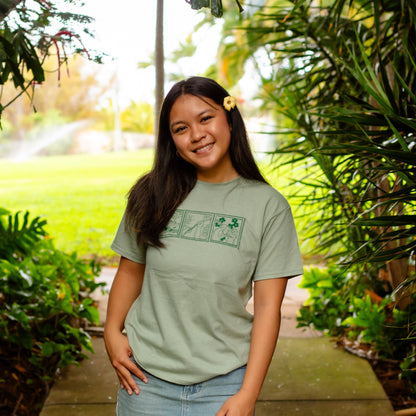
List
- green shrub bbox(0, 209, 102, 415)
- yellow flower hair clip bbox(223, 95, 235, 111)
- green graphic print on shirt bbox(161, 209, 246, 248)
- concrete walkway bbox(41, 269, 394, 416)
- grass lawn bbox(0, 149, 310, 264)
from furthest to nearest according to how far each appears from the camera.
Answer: grass lawn bbox(0, 149, 310, 264)
green shrub bbox(0, 209, 102, 415)
concrete walkway bbox(41, 269, 394, 416)
yellow flower hair clip bbox(223, 95, 235, 111)
green graphic print on shirt bbox(161, 209, 246, 248)

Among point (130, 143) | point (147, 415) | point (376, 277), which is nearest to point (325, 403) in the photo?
point (376, 277)

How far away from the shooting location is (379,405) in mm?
2242

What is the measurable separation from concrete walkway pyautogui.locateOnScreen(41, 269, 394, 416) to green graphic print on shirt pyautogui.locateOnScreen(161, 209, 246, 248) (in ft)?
3.85

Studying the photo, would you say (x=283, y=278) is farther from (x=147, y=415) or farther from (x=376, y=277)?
(x=376, y=277)

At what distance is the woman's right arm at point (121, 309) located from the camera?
1355 mm

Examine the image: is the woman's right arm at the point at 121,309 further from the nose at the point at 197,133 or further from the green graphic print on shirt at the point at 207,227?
the nose at the point at 197,133

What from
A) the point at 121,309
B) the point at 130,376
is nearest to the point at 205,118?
the point at 121,309

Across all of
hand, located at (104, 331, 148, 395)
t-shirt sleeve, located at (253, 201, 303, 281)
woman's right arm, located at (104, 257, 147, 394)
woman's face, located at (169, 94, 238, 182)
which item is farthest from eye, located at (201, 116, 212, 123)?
hand, located at (104, 331, 148, 395)

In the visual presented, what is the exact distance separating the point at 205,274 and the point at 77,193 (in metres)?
9.06

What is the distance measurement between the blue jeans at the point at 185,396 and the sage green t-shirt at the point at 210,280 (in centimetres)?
2

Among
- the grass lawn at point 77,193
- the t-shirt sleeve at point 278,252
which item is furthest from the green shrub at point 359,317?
the grass lawn at point 77,193

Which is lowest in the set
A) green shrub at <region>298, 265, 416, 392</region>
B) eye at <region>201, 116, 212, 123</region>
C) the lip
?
green shrub at <region>298, 265, 416, 392</region>

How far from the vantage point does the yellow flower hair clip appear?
1410mm

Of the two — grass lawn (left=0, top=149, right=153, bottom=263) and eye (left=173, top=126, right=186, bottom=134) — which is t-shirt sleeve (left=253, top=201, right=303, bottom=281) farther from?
grass lawn (left=0, top=149, right=153, bottom=263)
